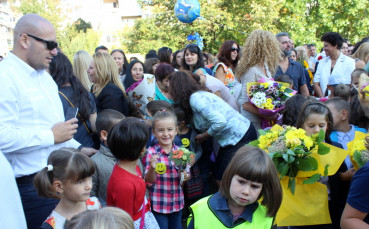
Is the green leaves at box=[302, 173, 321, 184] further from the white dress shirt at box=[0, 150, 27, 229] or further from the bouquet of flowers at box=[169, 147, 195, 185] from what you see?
the white dress shirt at box=[0, 150, 27, 229]

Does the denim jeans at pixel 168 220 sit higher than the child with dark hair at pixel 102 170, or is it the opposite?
the child with dark hair at pixel 102 170

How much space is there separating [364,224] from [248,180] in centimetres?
76


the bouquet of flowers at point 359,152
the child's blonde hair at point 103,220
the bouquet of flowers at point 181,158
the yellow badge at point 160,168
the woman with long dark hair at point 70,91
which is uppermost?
the woman with long dark hair at point 70,91

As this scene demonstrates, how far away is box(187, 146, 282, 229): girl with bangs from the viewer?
2.09 m

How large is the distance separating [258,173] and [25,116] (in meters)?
1.75

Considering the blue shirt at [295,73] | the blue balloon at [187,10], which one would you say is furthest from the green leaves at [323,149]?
the blue balloon at [187,10]

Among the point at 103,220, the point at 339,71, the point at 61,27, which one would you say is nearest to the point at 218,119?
the point at 103,220

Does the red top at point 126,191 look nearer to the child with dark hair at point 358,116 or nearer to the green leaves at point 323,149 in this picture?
the green leaves at point 323,149

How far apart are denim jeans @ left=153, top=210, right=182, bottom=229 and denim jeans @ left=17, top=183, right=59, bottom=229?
4.32 ft

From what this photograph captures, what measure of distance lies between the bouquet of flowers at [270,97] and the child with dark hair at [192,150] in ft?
3.14

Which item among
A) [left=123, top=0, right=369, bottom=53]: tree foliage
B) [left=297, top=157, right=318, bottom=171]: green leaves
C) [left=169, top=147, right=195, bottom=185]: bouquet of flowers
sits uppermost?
[left=123, top=0, right=369, bottom=53]: tree foliage

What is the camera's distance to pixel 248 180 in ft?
6.89

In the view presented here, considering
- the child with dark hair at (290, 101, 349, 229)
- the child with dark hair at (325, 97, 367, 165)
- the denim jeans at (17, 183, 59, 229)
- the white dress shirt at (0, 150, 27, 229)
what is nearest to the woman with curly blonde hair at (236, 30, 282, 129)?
the child with dark hair at (325, 97, 367, 165)

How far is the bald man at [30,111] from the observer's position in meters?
Result: 2.27
